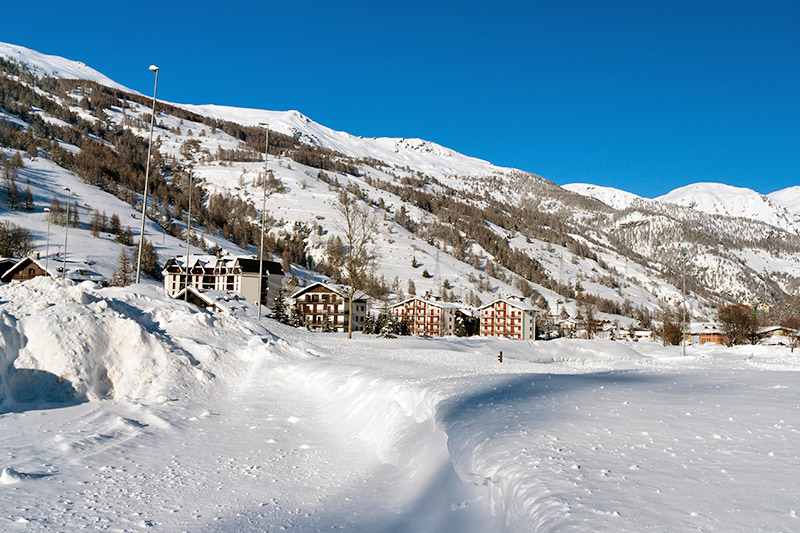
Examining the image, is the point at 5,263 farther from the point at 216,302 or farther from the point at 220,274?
the point at 216,302

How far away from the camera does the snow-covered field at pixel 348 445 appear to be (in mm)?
5613

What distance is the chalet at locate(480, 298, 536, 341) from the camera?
116544 millimetres

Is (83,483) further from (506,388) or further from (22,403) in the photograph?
(506,388)

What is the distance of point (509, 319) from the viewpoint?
118 metres

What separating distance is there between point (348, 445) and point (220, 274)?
332 ft

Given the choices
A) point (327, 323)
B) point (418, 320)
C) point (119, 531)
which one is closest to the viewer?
point (119, 531)

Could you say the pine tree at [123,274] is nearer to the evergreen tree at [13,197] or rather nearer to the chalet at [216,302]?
the chalet at [216,302]

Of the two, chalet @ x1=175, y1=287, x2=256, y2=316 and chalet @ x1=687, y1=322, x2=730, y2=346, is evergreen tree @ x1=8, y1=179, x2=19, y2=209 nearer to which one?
chalet @ x1=175, y1=287, x2=256, y2=316

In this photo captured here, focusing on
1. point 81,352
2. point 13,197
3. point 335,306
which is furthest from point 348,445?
point 13,197

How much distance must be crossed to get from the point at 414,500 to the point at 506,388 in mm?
5524

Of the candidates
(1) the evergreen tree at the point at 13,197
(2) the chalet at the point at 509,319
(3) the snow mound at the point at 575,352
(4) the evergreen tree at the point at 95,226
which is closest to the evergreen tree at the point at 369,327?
(3) the snow mound at the point at 575,352

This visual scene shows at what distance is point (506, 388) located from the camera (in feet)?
42.8

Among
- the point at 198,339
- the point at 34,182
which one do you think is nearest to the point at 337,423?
the point at 198,339

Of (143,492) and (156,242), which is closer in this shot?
(143,492)
